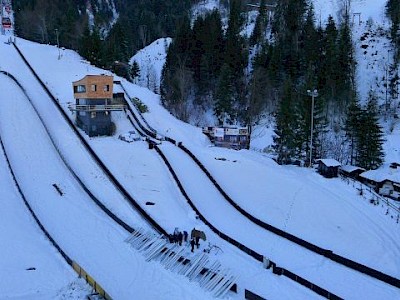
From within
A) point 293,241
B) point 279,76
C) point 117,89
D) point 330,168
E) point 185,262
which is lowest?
point 293,241

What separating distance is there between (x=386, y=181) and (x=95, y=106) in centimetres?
2170

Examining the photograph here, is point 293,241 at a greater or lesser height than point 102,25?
lesser

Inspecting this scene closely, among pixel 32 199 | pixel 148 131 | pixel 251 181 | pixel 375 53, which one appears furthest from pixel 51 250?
pixel 375 53

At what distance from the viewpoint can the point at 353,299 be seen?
1454 cm

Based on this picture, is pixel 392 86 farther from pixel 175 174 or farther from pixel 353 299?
pixel 353 299

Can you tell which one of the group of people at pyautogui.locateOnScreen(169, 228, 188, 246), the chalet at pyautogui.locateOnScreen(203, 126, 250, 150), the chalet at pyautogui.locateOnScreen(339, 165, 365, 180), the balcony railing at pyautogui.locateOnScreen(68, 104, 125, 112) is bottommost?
the group of people at pyautogui.locateOnScreen(169, 228, 188, 246)

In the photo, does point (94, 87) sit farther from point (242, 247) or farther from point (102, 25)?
point (102, 25)

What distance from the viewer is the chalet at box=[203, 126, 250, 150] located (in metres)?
36.2

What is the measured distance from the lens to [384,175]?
27.1 metres

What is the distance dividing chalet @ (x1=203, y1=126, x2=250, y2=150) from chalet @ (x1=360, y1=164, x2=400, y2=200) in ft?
38.3

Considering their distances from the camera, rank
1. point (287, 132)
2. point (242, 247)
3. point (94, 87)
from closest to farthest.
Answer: point (242, 247)
point (287, 132)
point (94, 87)

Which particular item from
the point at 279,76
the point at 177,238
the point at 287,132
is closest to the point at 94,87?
the point at 287,132

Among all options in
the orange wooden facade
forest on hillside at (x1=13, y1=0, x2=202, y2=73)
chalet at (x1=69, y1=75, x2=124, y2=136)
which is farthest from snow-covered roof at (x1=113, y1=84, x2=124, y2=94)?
forest on hillside at (x1=13, y1=0, x2=202, y2=73)

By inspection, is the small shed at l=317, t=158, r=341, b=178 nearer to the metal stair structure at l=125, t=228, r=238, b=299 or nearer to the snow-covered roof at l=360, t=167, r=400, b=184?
the snow-covered roof at l=360, t=167, r=400, b=184
